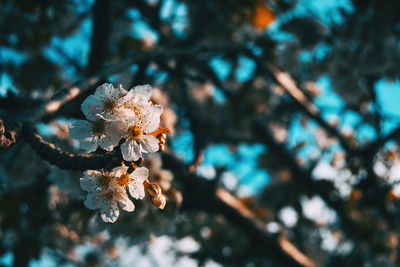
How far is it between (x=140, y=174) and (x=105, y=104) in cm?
22

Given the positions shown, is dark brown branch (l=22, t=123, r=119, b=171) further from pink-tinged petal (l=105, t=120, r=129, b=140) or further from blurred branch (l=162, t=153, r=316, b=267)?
blurred branch (l=162, t=153, r=316, b=267)

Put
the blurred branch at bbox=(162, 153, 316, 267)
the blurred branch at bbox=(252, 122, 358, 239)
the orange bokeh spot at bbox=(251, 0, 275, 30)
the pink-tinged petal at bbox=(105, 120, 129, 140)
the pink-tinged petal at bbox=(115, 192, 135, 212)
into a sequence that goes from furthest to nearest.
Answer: the blurred branch at bbox=(252, 122, 358, 239) → the orange bokeh spot at bbox=(251, 0, 275, 30) → the blurred branch at bbox=(162, 153, 316, 267) → the pink-tinged petal at bbox=(115, 192, 135, 212) → the pink-tinged petal at bbox=(105, 120, 129, 140)

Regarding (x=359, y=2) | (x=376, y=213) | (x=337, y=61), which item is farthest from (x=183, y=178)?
(x=376, y=213)

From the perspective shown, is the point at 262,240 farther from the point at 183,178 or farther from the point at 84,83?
the point at 84,83

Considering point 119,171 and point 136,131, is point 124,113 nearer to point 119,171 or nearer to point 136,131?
point 136,131

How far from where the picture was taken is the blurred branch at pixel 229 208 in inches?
86.4

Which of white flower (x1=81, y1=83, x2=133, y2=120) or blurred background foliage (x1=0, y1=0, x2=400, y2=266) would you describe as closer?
white flower (x1=81, y1=83, x2=133, y2=120)

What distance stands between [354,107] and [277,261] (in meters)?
2.22

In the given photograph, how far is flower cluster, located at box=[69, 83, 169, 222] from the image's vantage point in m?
0.91

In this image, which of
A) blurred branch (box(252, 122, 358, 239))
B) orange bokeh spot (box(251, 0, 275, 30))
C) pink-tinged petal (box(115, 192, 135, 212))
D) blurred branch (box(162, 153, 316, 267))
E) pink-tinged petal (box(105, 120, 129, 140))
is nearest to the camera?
pink-tinged petal (box(105, 120, 129, 140))

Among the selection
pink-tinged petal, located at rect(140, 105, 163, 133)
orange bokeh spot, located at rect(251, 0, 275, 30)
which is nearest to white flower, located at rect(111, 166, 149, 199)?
pink-tinged petal, located at rect(140, 105, 163, 133)

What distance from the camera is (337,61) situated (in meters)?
3.24

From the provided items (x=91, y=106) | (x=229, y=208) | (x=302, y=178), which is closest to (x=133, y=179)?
(x=91, y=106)

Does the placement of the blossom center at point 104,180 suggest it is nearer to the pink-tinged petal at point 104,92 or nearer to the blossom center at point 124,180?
the blossom center at point 124,180
